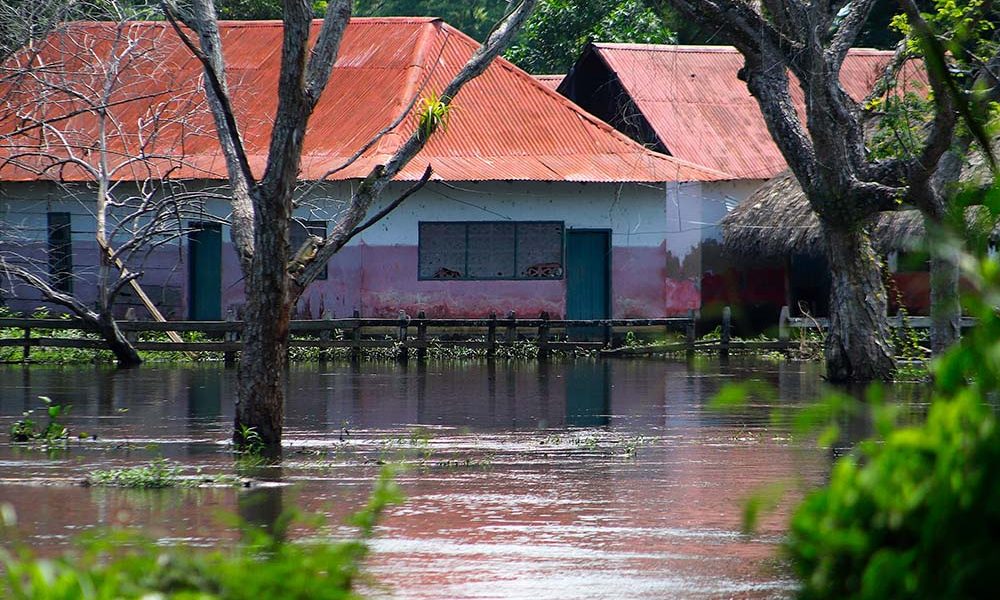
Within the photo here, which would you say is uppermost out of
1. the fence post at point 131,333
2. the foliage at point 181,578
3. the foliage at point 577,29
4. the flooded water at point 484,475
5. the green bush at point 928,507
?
the foliage at point 577,29

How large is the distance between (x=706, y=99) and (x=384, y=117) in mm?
8922

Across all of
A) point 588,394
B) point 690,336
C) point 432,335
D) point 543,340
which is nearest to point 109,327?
point 432,335

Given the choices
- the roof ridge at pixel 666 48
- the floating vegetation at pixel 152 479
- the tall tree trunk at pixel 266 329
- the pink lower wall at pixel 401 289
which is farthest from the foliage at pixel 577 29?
the floating vegetation at pixel 152 479

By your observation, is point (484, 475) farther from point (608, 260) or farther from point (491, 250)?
point (608, 260)

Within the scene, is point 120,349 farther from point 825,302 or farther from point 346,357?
point 825,302

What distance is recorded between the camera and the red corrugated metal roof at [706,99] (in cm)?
3006

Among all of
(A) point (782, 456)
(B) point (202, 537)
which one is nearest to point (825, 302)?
(A) point (782, 456)

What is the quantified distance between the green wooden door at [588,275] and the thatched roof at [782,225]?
105 inches

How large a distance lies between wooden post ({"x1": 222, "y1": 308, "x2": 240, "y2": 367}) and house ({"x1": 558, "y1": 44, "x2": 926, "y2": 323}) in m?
9.90

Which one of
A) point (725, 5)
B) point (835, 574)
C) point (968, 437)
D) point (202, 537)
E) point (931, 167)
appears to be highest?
point (725, 5)

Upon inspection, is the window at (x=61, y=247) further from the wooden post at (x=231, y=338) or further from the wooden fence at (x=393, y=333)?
the wooden post at (x=231, y=338)

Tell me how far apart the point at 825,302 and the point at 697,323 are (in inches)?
120

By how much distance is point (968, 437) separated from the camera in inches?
100.0

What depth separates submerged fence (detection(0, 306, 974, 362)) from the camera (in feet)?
78.2
